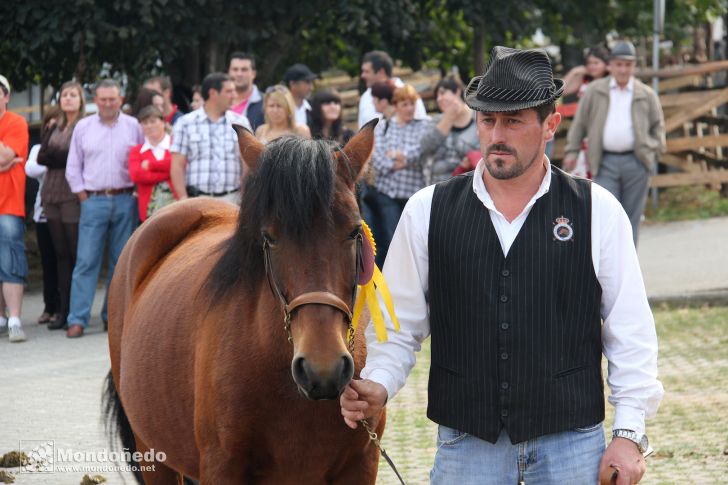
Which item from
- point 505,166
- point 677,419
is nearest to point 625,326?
point 505,166

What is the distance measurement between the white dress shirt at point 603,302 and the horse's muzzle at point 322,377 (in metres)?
0.22

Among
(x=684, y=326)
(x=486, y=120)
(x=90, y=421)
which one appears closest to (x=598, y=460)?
(x=486, y=120)

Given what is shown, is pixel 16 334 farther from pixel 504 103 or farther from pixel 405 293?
pixel 504 103

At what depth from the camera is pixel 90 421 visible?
855cm

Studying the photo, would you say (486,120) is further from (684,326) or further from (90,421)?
(684,326)

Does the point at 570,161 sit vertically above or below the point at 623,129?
below

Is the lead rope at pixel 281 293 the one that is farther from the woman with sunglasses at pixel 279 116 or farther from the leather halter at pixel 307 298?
the woman with sunglasses at pixel 279 116

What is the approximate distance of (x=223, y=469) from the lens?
4.43 meters

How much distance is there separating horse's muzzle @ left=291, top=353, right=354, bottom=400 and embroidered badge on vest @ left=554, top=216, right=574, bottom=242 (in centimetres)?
73

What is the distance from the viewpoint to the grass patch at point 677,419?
7094 mm

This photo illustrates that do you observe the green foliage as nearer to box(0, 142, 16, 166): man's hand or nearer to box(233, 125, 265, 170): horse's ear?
box(0, 142, 16, 166): man's hand

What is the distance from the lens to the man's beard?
387 cm

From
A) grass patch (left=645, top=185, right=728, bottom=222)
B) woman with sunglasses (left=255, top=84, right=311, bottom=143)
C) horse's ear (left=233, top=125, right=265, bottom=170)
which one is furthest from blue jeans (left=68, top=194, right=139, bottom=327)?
grass patch (left=645, top=185, right=728, bottom=222)

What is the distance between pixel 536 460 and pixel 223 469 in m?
1.17
